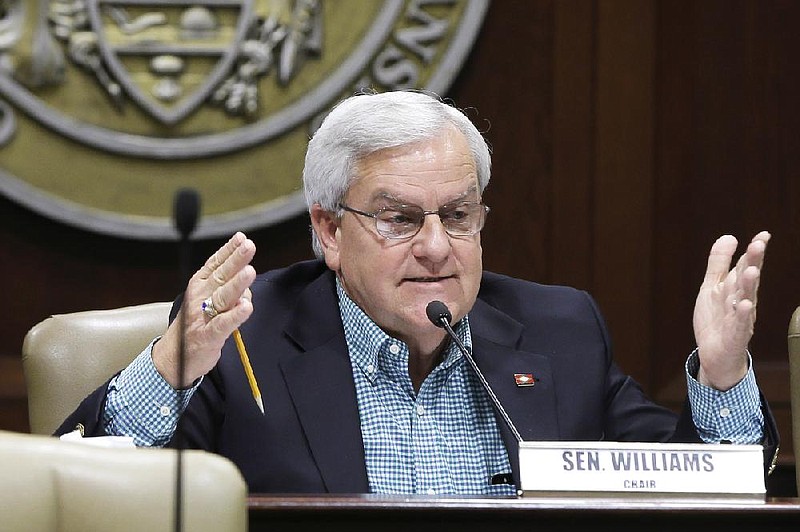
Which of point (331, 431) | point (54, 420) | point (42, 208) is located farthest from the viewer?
point (42, 208)

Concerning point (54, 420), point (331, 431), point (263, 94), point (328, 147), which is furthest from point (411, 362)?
point (263, 94)

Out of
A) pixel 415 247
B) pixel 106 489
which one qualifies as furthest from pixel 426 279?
pixel 106 489

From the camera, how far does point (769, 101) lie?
348cm

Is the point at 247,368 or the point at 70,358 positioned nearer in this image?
the point at 247,368

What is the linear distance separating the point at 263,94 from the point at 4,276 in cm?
83

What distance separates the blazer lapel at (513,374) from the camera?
7.79ft

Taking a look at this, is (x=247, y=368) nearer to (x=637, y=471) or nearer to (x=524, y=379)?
(x=524, y=379)

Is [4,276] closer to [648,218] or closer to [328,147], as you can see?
[328,147]

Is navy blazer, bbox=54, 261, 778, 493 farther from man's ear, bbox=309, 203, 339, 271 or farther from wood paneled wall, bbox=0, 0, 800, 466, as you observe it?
wood paneled wall, bbox=0, 0, 800, 466

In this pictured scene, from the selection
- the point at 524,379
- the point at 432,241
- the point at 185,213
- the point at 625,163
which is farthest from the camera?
the point at 625,163

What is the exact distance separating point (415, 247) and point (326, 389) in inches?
11.8

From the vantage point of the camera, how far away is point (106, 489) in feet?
3.75

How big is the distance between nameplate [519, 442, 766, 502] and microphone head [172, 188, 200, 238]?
2.21 feet

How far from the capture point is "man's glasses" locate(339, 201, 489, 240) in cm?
235
